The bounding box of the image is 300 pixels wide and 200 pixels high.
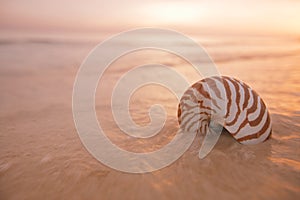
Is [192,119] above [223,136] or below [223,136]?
above

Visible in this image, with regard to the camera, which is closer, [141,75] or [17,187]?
[17,187]

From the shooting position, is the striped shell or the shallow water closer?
the shallow water

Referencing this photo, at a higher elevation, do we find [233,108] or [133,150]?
[233,108]

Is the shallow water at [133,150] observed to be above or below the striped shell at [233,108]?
below

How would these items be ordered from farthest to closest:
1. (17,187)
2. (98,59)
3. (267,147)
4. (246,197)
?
(98,59)
(267,147)
(17,187)
(246,197)

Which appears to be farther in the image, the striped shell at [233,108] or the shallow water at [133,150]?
the striped shell at [233,108]

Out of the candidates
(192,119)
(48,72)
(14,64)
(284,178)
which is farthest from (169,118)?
(14,64)

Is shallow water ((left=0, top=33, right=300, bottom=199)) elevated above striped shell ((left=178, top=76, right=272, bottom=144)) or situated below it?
below

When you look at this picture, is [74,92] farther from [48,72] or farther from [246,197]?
[246,197]
